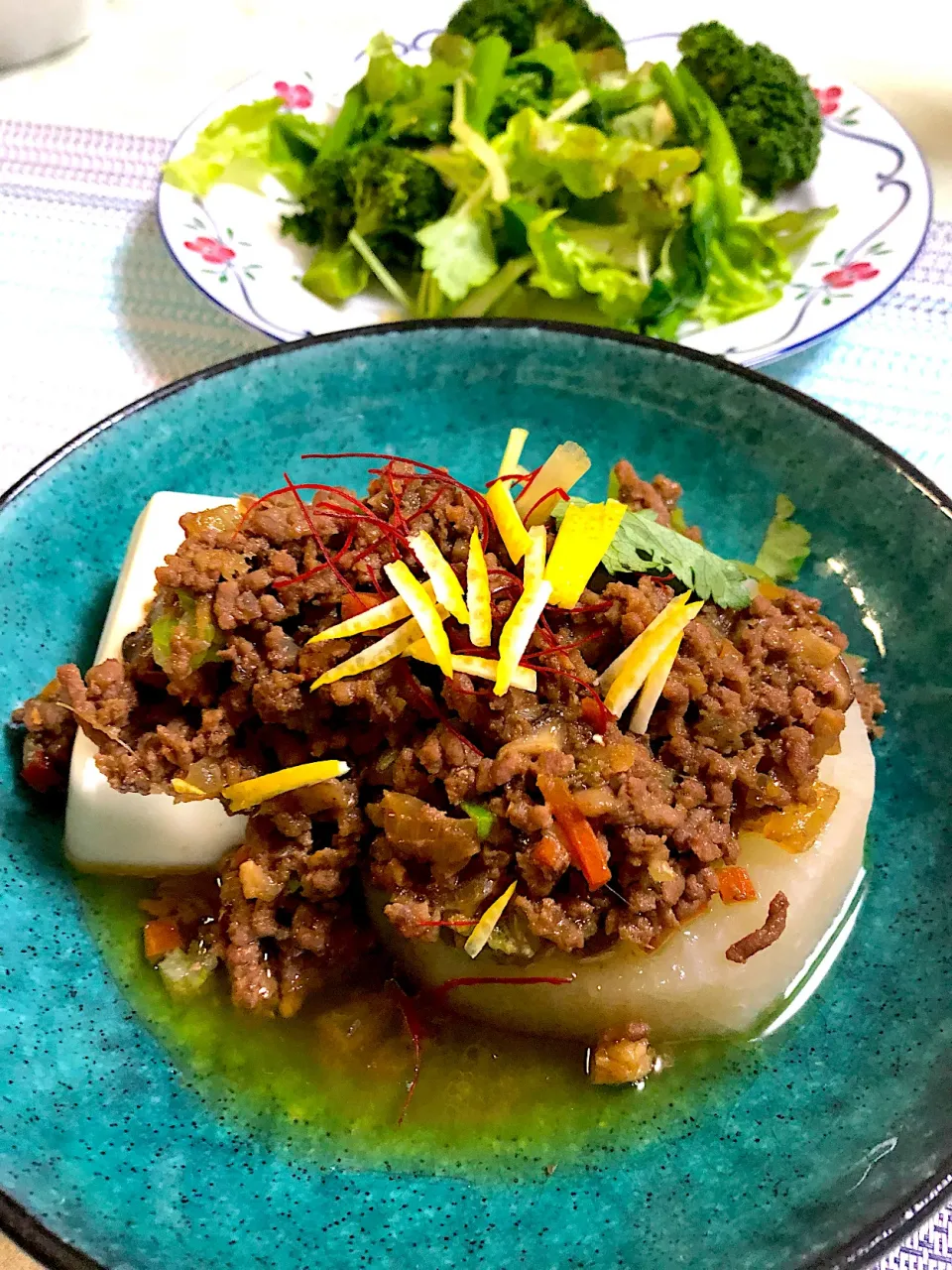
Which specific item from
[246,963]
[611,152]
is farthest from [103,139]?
[246,963]

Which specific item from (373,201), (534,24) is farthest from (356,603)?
(534,24)

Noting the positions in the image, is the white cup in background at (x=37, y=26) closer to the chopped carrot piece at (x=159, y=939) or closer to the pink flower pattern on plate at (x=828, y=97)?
the pink flower pattern on plate at (x=828, y=97)

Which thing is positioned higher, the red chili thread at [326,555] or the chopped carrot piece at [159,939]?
the red chili thread at [326,555]

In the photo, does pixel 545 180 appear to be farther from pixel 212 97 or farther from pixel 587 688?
pixel 587 688

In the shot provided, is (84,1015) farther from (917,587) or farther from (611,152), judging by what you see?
(611,152)

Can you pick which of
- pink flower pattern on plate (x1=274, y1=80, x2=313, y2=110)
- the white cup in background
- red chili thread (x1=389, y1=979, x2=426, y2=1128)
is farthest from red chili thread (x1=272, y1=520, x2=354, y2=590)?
the white cup in background

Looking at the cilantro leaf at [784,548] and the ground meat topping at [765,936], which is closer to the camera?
the ground meat topping at [765,936]

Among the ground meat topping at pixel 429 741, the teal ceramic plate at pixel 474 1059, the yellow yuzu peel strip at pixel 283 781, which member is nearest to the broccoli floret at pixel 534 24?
the teal ceramic plate at pixel 474 1059
